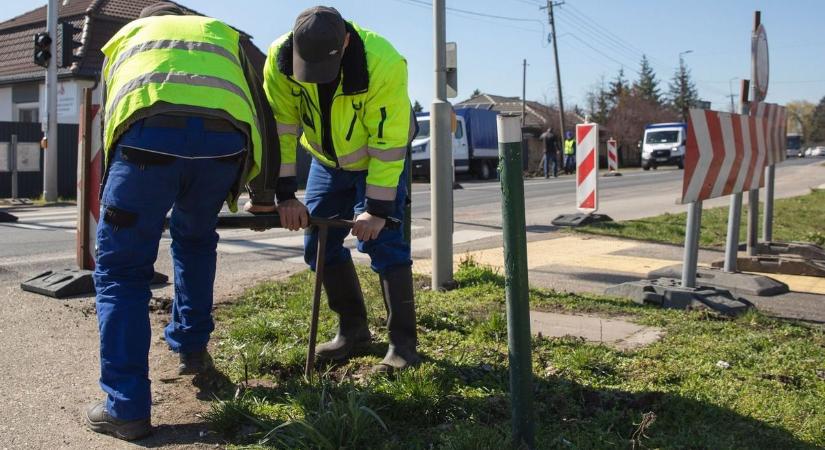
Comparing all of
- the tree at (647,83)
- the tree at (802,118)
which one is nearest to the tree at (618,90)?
the tree at (647,83)

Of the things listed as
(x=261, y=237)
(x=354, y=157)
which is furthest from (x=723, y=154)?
(x=261, y=237)

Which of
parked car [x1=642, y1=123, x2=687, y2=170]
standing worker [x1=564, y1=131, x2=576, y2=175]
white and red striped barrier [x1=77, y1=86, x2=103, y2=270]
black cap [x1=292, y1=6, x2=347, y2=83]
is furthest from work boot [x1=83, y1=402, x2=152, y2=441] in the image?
parked car [x1=642, y1=123, x2=687, y2=170]

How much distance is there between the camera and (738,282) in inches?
247

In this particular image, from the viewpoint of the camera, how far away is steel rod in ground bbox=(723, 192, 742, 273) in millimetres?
6605

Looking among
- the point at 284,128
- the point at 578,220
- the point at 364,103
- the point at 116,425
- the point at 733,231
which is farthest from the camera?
the point at 578,220

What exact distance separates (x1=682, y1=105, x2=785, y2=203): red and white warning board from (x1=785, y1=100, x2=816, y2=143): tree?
14219 centimetres

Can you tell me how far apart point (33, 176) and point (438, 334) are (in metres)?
17.6

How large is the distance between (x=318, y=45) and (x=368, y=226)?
2.67 feet

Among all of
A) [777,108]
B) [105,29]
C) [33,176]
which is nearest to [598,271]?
[777,108]

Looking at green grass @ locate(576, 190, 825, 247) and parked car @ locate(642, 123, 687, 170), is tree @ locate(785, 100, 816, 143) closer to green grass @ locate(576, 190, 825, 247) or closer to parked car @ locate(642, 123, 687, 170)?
parked car @ locate(642, 123, 687, 170)

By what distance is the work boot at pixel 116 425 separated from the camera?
2.93m

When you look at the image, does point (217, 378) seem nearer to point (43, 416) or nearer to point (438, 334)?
point (43, 416)

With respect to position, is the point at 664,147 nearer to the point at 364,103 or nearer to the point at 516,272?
the point at 364,103

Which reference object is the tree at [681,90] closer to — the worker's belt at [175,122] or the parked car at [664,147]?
the parked car at [664,147]
